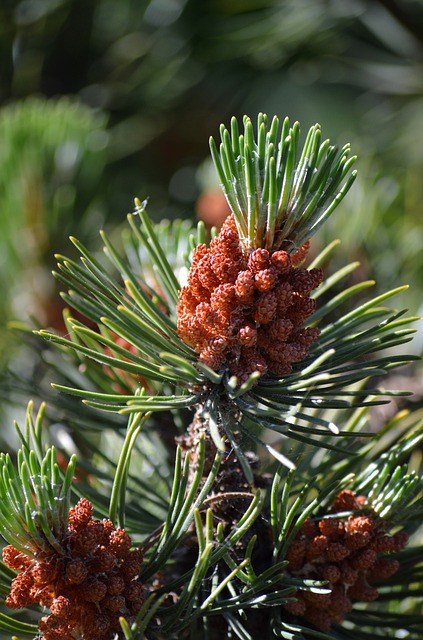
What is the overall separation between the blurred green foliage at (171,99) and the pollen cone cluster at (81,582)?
1.65 ft

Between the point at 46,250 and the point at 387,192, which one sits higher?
the point at 46,250

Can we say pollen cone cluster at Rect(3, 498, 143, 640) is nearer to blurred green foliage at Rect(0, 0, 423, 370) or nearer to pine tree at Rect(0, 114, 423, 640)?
pine tree at Rect(0, 114, 423, 640)

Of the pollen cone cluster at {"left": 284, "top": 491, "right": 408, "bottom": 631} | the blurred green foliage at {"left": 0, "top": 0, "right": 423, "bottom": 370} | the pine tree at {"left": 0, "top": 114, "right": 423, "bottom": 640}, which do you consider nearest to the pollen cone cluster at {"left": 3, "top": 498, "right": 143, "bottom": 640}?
the pine tree at {"left": 0, "top": 114, "right": 423, "bottom": 640}

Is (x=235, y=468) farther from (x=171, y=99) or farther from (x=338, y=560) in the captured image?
→ (x=171, y=99)

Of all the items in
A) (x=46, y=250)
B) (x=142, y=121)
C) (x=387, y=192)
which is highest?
(x=142, y=121)

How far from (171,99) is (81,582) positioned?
0.90m

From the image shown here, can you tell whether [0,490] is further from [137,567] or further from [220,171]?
[220,171]

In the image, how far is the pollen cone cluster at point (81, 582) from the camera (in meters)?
0.41

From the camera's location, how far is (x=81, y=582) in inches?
16.3

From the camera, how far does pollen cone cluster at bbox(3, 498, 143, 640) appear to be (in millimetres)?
412

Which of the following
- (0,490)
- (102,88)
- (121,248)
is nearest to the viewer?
(0,490)

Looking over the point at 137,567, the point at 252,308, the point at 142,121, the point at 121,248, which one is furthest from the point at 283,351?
the point at 142,121

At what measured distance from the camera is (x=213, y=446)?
1.55 feet

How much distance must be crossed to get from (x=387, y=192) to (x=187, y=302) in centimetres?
51
